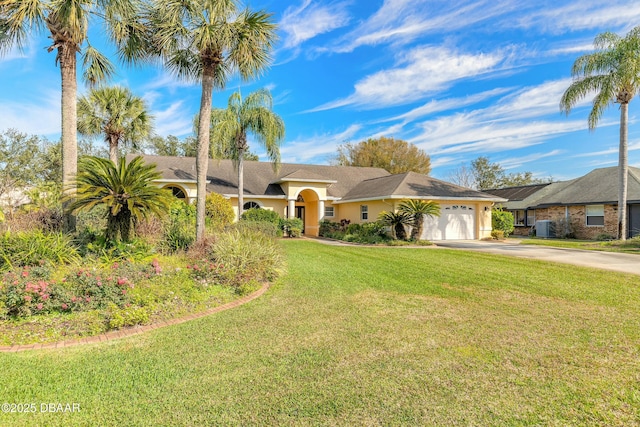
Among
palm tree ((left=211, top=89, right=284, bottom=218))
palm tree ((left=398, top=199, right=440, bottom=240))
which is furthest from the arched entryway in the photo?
palm tree ((left=398, top=199, right=440, bottom=240))

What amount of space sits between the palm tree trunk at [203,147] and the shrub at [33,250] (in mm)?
3109

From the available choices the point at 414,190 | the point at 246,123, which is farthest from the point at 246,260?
the point at 414,190

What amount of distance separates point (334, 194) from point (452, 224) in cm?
851

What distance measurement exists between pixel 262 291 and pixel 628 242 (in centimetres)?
1878

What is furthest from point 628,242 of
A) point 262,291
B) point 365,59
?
point 262,291

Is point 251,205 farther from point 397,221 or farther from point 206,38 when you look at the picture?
point 206,38

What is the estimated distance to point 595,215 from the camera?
2203 centimetres

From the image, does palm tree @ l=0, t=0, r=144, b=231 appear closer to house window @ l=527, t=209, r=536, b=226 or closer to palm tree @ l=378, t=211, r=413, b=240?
palm tree @ l=378, t=211, r=413, b=240

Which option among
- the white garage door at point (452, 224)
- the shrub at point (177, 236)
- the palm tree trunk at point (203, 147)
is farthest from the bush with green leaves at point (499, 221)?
the shrub at point (177, 236)

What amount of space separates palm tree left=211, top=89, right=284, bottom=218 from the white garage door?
1061cm

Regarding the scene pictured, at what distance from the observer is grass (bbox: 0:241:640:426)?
9.40 feet

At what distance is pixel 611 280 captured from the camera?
810 centimetres

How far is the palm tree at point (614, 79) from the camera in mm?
16406

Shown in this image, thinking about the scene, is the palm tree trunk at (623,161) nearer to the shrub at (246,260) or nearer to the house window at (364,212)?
the house window at (364,212)
